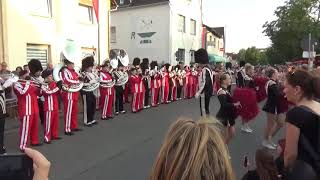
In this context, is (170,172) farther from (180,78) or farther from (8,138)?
(180,78)

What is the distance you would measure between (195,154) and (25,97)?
7.98 m

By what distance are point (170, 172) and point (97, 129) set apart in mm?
10091

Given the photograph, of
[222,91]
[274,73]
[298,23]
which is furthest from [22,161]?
[298,23]

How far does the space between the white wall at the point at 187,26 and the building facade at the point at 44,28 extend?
46.7ft

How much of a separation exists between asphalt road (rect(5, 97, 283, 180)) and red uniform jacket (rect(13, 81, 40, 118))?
2.56 ft

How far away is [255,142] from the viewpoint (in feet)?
32.5

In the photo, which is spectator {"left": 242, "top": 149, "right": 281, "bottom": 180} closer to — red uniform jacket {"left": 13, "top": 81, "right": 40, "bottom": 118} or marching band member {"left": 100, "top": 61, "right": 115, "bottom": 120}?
red uniform jacket {"left": 13, "top": 81, "right": 40, "bottom": 118}

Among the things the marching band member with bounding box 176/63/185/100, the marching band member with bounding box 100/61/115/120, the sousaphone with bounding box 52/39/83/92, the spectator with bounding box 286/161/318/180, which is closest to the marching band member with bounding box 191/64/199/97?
the marching band member with bounding box 176/63/185/100

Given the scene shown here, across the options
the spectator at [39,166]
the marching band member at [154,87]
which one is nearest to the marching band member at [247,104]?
the marching band member at [154,87]

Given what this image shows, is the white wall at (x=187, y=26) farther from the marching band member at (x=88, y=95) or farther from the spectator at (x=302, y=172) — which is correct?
the spectator at (x=302, y=172)

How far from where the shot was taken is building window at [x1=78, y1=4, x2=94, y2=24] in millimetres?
22109

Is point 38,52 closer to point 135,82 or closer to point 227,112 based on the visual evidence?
point 135,82

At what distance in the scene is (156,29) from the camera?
3766 cm

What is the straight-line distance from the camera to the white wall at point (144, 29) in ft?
123
